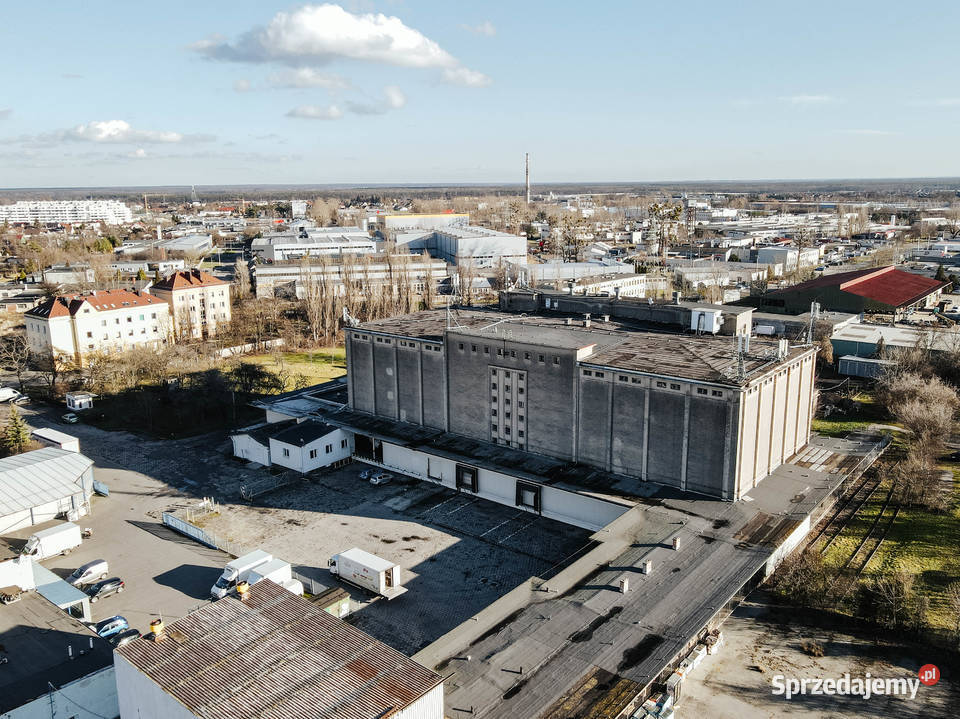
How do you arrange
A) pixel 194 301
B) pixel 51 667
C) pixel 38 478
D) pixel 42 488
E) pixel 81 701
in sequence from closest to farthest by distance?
1. pixel 81 701
2. pixel 51 667
3. pixel 42 488
4. pixel 38 478
5. pixel 194 301

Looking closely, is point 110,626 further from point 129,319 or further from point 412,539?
point 129,319

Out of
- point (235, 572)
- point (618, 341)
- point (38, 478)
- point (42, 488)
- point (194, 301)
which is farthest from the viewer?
point (194, 301)

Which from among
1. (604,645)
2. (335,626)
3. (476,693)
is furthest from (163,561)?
(604,645)

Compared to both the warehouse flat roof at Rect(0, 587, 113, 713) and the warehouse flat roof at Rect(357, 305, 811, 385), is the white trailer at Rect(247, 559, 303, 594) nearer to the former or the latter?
the warehouse flat roof at Rect(0, 587, 113, 713)

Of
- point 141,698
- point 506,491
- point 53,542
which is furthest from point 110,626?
point 506,491

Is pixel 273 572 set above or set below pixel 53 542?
above

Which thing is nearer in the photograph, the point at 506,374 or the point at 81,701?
the point at 81,701
